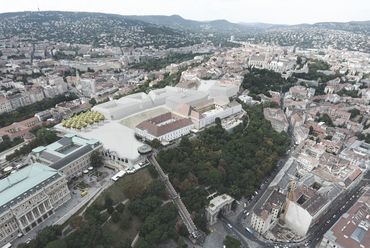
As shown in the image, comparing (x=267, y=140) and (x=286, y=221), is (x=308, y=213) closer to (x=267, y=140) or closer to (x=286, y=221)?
(x=286, y=221)

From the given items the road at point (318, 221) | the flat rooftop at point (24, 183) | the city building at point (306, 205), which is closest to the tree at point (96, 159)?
the flat rooftop at point (24, 183)

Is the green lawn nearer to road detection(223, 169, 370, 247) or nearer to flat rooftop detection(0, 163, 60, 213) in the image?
flat rooftop detection(0, 163, 60, 213)

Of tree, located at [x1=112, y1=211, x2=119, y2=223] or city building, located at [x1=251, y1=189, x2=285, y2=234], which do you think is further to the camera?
city building, located at [x1=251, y1=189, x2=285, y2=234]

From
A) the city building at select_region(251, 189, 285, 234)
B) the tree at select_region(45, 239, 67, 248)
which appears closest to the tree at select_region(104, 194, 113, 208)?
the tree at select_region(45, 239, 67, 248)

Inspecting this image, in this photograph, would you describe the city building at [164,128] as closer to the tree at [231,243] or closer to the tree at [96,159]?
the tree at [96,159]

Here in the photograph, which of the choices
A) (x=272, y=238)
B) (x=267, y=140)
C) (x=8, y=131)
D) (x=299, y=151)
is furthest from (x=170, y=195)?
(x=8, y=131)

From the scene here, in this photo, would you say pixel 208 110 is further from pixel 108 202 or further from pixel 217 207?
pixel 108 202
